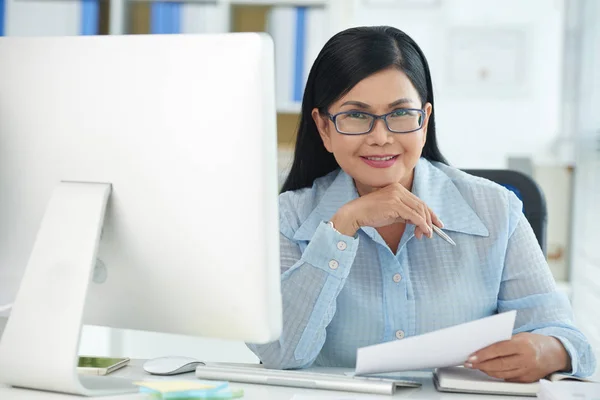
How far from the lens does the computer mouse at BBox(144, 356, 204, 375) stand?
1.39m

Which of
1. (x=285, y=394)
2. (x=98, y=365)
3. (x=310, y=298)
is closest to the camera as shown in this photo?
(x=285, y=394)

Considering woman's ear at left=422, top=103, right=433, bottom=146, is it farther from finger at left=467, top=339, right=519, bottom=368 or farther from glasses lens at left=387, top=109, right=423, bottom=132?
finger at left=467, top=339, right=519, bottom=368

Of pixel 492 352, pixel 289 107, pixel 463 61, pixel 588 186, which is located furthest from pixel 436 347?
pixel 463 61

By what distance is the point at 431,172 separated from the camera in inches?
69.2

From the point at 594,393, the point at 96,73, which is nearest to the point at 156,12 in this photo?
the point at 96,73

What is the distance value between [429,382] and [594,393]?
282 millimetres

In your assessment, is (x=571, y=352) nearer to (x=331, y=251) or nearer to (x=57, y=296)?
(x=331, y=251)

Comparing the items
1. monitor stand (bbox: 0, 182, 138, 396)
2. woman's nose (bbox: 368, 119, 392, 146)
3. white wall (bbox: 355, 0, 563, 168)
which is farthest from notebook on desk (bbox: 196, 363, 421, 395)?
white wall (bbox: 355, 0, 563, 168)

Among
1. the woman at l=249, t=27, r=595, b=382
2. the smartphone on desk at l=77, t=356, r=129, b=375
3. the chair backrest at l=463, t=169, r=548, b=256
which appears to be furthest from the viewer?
the chair backrest at l=463, t=169, r=548, b=256

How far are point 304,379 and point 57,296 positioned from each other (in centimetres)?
40

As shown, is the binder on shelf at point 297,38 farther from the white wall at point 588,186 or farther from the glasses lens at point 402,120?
the glasses lens at point 402,120

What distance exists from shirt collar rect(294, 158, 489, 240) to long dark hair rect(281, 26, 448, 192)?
0.13 metres

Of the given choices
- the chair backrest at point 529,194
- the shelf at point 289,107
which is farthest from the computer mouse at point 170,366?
the shelf at point 289,107

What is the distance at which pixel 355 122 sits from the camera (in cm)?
164
